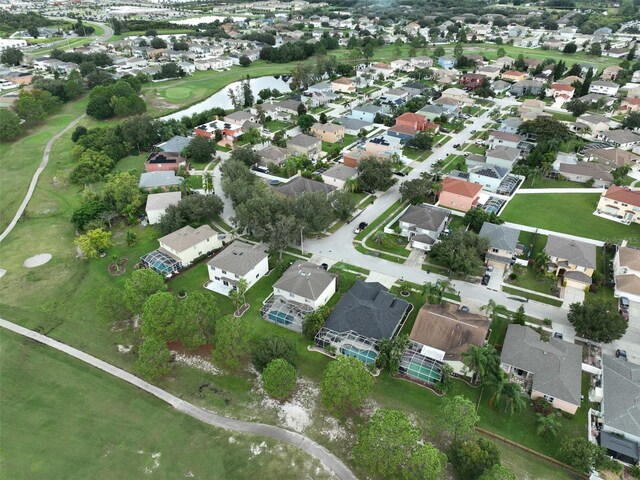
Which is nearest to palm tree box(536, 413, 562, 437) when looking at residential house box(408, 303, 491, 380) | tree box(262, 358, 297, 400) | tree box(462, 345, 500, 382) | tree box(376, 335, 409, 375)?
tree box(462, 345, 500, 382)

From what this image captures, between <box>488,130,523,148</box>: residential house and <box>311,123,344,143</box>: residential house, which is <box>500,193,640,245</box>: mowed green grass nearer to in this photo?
<box>488,130,523,148</box>: residential house

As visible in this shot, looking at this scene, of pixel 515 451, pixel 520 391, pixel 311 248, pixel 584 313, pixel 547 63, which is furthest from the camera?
pixel 547 63

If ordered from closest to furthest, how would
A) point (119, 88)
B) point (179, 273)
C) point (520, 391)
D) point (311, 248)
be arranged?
point (520, 391), point (179, 273), point (311, 248), point (119, 88)

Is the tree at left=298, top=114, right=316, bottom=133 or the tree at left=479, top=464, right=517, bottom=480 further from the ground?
the tree at left=479, top=464, right=517, bottom=480

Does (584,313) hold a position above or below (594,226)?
above

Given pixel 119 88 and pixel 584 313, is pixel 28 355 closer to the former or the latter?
pixel 584 313

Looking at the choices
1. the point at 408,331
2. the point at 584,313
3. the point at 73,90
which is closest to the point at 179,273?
the point at 408,331

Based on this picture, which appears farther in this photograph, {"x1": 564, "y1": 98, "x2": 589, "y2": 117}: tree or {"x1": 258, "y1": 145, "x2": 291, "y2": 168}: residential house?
{"x1": 564, "y1": 98, "x2": 589, "y2": 117}: tree
